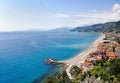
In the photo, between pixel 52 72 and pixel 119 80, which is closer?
pixel 119 80

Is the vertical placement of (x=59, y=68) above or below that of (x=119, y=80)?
below

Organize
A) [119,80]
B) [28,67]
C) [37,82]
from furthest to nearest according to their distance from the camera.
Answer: [28,67]
[37,82]
[119,80]

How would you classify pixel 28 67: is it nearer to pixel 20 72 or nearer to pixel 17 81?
pixel 20 72

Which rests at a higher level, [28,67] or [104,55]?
[104,55]

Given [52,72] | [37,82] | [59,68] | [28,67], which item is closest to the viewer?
[37,82]

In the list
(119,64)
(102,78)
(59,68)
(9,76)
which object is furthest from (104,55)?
(9,76)

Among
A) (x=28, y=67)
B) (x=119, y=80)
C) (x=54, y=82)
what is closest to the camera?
(x=119, y=80)

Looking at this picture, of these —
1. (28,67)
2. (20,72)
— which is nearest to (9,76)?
(20,72)

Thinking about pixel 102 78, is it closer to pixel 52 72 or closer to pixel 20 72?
pixel 52 72

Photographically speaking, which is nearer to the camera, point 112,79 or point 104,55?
point 112,79
